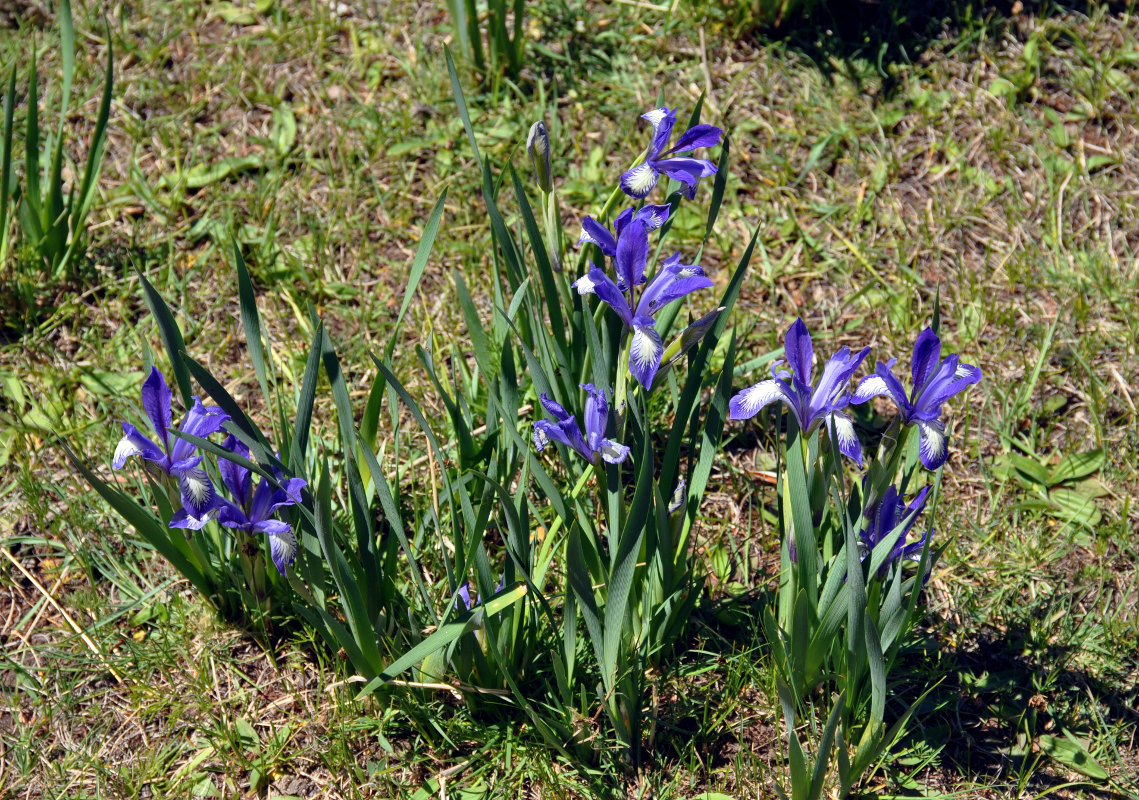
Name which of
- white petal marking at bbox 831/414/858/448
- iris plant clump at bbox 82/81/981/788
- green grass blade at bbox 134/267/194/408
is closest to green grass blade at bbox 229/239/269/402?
iris plant clump at bbox 82/81/981/788

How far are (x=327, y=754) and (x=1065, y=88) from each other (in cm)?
318

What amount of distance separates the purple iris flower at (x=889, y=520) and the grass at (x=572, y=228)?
0.96ft

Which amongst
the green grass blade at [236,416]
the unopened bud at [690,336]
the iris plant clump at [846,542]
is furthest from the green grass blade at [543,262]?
the green grass blade at [236,416]

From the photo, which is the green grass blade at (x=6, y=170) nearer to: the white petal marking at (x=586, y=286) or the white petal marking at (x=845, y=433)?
the white petal marking at (x=586, y=286)

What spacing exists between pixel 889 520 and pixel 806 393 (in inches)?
12.1

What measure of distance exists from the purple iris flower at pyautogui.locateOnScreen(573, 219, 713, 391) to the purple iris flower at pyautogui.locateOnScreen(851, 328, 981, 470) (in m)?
0.35

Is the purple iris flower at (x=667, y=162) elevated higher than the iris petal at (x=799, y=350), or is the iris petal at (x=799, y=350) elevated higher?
the purple iris flower at (x=667, y=162)

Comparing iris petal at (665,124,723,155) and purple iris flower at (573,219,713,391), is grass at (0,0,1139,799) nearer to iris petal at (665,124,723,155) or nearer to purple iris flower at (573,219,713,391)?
purple iris flower at (573,219,713,391)

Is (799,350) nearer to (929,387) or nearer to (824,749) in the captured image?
(929,387)

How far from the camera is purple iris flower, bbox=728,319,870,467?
63.3 inches

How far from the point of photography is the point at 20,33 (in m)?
3.38

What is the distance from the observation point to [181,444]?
69.7 inches

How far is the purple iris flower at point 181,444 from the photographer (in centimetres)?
171

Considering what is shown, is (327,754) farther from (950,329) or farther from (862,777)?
(950,329)
